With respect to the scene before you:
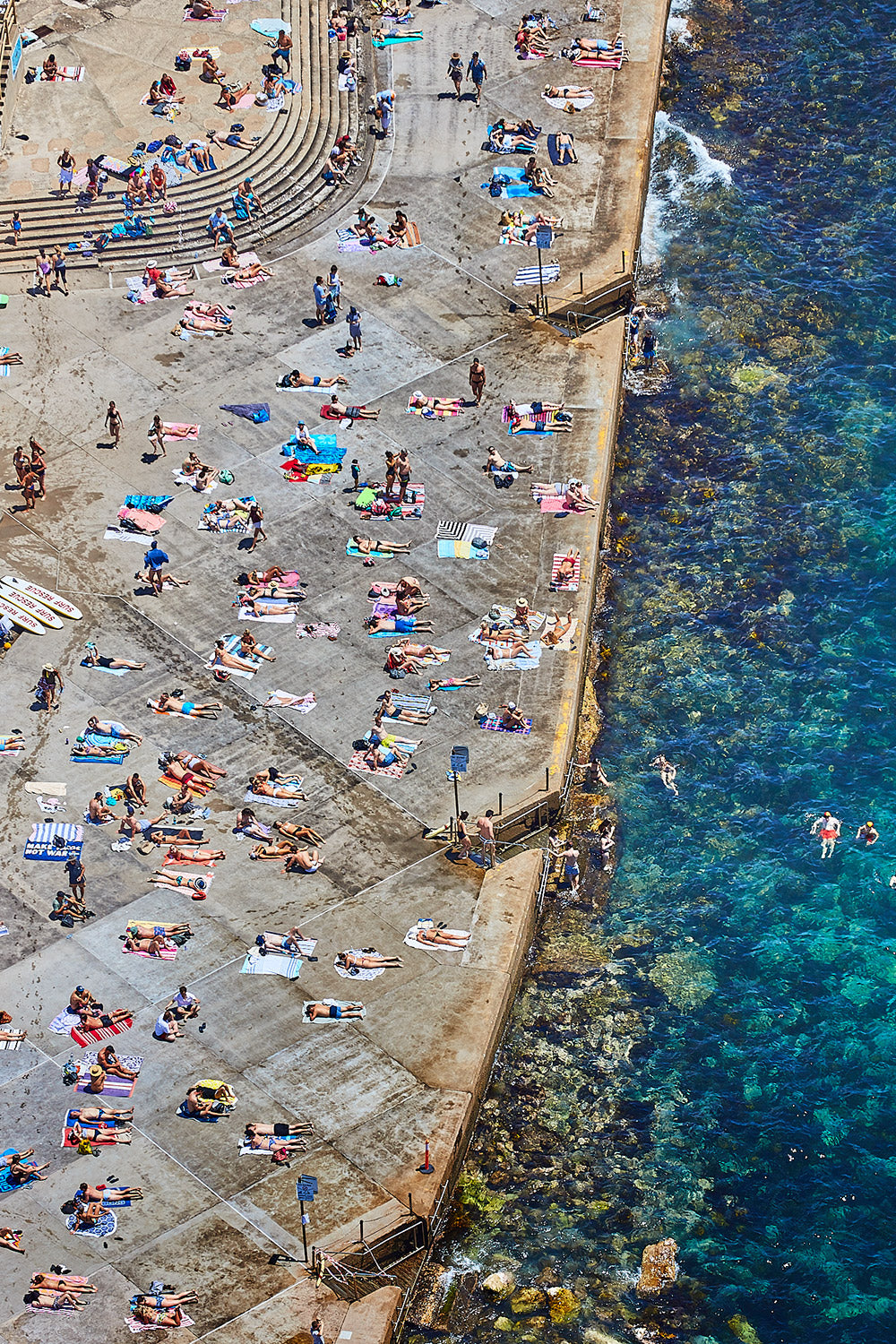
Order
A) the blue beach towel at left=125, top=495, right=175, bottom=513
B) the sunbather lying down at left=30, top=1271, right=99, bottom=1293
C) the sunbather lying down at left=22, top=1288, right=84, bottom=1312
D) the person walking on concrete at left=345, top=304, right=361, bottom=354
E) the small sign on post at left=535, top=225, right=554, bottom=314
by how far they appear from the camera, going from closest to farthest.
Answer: the sunbather lying down at left=22, top=1288, right=84, bottom=1312 < the sunbather lying down at left=30, top=1271, right=99, bottom=1293 < the blue beach towel at left=125, top=495, right=175, bottom=513 < the person walking on concrete at left=345, top=304, right=361, bottom=354 < the small sign on post at left=535, top=225, right=554, bottom=314

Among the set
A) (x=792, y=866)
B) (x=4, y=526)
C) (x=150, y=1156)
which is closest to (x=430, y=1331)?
(x=150, y=1156)

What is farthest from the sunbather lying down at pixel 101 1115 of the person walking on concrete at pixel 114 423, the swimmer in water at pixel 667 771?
the person walking on concrete at pixel 114 423

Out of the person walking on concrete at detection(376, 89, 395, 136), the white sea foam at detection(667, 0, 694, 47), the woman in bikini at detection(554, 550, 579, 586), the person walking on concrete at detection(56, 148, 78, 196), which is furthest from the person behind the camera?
the white sea foam at detection(667, 0, 694, 47)

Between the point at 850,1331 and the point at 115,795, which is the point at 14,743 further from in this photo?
the point at 850,1331

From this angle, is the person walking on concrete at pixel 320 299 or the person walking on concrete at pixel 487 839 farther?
the person walking on concrete at pixel 320 299

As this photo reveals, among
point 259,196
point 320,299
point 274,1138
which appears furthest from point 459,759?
point 259,196

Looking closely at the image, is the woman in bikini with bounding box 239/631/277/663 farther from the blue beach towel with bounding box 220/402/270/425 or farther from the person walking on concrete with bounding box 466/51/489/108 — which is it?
the person walking on concrete with bounding box 466/51/489/108

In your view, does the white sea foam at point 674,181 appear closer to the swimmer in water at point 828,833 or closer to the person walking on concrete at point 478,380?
the person walking on concrete at point 478,380

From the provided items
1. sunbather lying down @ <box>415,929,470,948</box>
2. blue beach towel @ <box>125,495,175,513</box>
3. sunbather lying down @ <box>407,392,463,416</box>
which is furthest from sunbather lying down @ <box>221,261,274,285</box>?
sunbather lying down @ <box>415,929,470,948</box>
